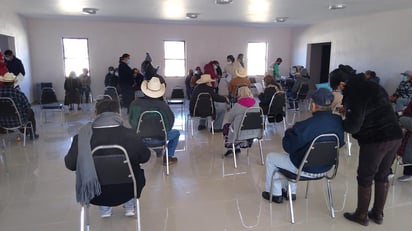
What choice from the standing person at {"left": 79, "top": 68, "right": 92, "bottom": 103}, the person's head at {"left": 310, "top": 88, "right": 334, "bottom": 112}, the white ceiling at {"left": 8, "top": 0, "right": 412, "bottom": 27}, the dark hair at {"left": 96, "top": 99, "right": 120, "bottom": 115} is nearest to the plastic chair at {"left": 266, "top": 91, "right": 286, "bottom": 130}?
the white ceiling at {"left": 8, "top": 0, "right": 412, "bottom": 27}

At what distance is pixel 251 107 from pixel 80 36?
7.65 metres

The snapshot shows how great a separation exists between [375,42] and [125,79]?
6.10 metres

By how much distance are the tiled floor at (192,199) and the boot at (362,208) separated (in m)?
0.06

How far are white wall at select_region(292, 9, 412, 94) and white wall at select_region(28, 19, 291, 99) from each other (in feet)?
8.42

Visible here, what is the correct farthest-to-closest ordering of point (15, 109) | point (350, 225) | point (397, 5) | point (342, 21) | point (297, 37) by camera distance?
point (297, 37) → point (342, 21) → point (397, 5) → point (15, 109) → point (350, 225)

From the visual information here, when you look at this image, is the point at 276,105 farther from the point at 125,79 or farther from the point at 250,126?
the point at 125,79

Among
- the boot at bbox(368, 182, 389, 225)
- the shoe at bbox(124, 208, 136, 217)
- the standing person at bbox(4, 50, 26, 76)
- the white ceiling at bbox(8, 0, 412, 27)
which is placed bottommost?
the shoe at bbox(124, 208, 136, 217)

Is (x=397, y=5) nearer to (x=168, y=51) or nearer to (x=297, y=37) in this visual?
(x=297, y=37)

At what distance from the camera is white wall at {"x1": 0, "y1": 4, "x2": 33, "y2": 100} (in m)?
6.77

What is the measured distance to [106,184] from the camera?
6.55ft

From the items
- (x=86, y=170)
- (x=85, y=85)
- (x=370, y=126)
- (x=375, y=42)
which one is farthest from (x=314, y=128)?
(x=85, y=85)

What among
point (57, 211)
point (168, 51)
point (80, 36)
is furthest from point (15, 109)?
point (168, 51)

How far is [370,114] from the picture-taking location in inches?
87.7

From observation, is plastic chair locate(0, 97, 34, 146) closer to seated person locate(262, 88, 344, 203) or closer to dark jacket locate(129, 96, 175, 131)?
dark jacket locate(129, 96, 175, 131)
